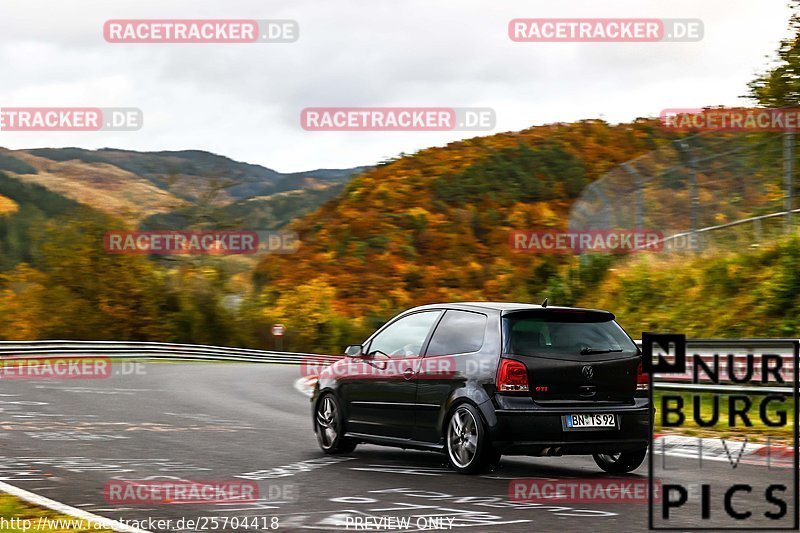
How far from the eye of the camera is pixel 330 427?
515 inches

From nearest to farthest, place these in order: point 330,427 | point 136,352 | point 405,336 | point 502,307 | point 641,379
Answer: point 641,379 → point 502,307 → point 405,336 → point 330,427 → point 136,352

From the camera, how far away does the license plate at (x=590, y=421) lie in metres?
10.6

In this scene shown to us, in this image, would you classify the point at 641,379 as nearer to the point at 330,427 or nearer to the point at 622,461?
the point at 622,461

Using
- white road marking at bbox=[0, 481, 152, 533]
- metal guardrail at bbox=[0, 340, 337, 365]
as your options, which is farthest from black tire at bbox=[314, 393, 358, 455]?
metal guardrail at bbox=[0, 340, 337, 365]

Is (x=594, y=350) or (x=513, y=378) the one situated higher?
(x=594, y=350)

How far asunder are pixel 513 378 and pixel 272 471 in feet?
8.36

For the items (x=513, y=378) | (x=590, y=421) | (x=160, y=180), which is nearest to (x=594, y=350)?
(x=590, y=421)

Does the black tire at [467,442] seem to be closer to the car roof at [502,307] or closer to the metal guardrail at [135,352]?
the car roof at [502,307]

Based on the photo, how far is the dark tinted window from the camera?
11266 mm

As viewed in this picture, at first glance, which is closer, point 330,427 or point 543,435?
point 543,435

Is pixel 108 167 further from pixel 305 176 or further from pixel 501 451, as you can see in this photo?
pixel 501 451

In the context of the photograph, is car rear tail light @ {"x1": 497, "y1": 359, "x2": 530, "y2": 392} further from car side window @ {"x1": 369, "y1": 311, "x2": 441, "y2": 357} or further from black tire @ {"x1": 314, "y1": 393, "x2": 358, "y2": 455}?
black tire @ {"x1": 314, "y1": 393, "x2": 358, "y2": 455}

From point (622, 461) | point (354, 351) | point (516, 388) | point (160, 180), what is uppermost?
point (160, 180)

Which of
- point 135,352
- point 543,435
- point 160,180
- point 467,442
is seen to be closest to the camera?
point 543,435
